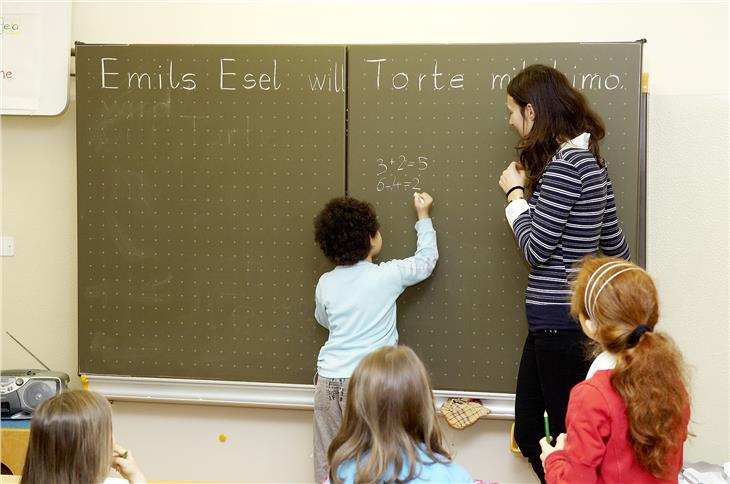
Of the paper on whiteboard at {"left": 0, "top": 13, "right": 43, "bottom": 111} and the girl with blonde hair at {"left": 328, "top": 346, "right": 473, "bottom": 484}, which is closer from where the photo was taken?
the girl with blonde hair at {"left": 328, "top": 346, "right": 473, "bottom": 484}

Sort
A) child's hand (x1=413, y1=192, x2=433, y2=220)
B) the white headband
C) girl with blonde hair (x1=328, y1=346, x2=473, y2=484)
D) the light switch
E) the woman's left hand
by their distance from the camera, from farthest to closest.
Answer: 1. the light switch
2. child's hand (x1=413, y1=192, x2=433, y2=220)
3. the woman's left hand
4. the white headband
5. girl with blonde hair (x1=328, y1=346, x2=473, y2=484)

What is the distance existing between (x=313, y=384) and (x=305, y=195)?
67 cm

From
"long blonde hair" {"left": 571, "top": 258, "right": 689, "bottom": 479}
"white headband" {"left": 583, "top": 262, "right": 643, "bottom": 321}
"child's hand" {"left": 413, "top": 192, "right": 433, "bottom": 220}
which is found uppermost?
"child's hand" {"left": 413, "top": 192, "right": 433, "bottom": 220}

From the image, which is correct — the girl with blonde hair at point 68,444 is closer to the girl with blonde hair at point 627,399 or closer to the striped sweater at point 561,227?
the girl with blonde hair at point 627,399

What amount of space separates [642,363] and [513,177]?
99 centimetres

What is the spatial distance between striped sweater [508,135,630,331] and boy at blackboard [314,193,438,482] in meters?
0.42

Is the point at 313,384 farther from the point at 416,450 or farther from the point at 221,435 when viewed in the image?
the point at 416,450

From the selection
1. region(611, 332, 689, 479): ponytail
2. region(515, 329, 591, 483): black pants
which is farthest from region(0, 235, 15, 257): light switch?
region(611, 332, 689, 479): ponytail

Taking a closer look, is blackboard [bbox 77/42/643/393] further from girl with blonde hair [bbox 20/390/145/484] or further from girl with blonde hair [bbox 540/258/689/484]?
girl with blonde hair [bbox 20/390/145/484]

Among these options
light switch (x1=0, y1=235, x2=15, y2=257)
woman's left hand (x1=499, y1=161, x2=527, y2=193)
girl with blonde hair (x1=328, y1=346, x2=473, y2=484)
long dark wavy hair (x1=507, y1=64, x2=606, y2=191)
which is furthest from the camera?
light switch (x1=0, y1=235, x2=15, y2=257)

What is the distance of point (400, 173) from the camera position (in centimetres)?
265

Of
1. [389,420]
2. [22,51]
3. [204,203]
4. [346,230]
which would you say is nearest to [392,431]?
[389,420]

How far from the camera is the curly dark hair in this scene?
8.25 ft

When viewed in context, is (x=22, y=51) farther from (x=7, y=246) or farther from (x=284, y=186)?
(x=284, y=186)
